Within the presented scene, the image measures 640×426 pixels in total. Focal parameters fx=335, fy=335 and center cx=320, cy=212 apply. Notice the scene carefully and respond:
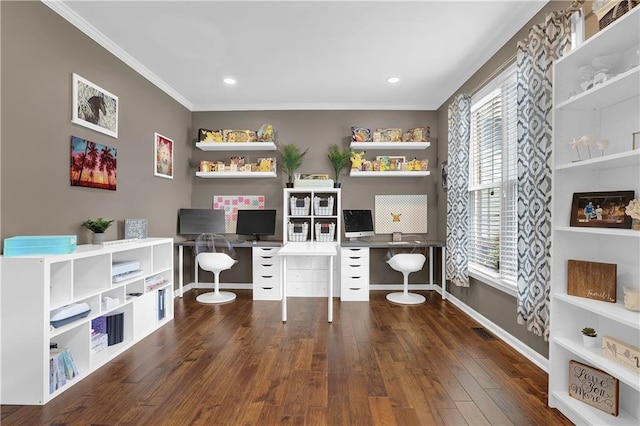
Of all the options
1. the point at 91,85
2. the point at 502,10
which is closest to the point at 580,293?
the point at 502,10

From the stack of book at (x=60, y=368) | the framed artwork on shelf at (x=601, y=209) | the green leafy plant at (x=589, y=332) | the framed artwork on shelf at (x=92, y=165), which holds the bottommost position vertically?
the stack of book at (x=60, y=368)

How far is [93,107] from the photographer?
294 cm

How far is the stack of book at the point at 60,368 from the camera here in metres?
2.05

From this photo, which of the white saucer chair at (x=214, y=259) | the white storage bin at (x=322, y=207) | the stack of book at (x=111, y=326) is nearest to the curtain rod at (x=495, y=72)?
the white storage bin at (x=322, y=207)

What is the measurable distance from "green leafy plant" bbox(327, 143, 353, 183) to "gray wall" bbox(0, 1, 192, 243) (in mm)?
2415

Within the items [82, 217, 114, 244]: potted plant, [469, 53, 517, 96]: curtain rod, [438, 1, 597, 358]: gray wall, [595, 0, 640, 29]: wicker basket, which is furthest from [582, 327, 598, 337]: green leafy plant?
[82, 217, 114, 244]: potted plant

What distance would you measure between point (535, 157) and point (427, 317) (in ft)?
6.63

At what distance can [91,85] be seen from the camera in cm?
291

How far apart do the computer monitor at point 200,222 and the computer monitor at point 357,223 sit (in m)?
1.74

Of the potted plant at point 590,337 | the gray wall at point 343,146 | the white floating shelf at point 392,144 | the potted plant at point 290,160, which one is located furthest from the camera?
the gray wall at point 343,146

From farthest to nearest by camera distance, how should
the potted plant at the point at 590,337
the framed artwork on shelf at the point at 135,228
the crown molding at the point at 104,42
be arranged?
the framed artwork on shelf at the point at 135,228
the crown molding at the point at 104,42
the potted plant at the point at 590,337

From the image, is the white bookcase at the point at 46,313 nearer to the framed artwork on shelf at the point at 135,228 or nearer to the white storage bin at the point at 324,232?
the framed artwork on shelf at the point at 135,228

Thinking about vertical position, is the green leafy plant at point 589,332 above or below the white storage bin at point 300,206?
below

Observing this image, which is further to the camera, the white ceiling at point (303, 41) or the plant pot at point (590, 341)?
the white ceiling at point (303, 41)
